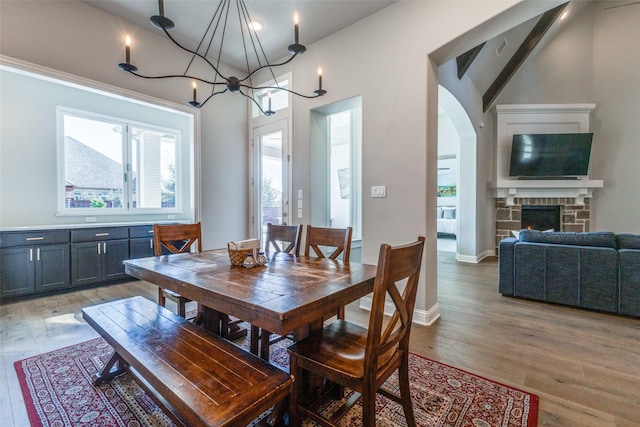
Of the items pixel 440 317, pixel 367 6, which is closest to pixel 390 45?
pixel 367 6

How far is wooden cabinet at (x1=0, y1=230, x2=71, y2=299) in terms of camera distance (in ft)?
10.3

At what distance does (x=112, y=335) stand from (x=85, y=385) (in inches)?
24.3

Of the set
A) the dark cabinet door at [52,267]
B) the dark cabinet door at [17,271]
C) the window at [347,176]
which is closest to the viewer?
the dark cabinet door at [17,271]

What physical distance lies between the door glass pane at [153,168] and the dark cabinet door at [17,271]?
1.66m

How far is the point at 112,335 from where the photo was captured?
1.50m

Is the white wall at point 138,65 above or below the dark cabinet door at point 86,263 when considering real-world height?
above

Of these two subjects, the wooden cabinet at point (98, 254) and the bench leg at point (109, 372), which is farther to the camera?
the wooden cabinet at point (98, 254)

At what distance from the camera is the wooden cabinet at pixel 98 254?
3604mm

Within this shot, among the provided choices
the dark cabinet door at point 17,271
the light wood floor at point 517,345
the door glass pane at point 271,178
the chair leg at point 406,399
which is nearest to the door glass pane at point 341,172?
the door glass pane at point 271,178

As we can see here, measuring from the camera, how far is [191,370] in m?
1.17

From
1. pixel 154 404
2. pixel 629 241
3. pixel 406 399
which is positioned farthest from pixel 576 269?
pixel 154 404

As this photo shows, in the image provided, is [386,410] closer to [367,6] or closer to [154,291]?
[154,291]

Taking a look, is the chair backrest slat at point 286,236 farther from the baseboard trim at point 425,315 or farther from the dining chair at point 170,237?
the baseboard trim at point 425,315

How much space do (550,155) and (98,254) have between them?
7.93 meters
